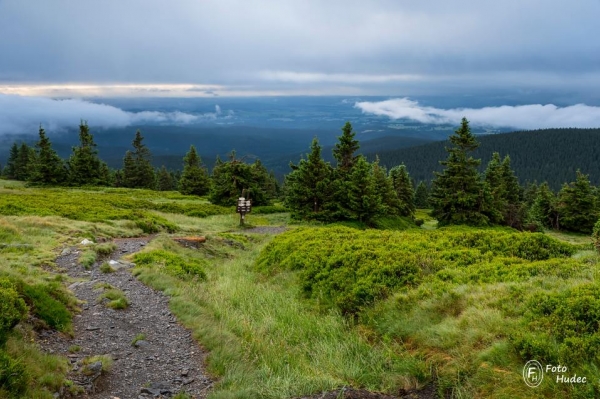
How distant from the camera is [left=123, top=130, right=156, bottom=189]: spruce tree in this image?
3123 inches

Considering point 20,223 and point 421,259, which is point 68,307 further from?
point 20,223

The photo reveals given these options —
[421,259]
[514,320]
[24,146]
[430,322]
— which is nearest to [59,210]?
[421,259]

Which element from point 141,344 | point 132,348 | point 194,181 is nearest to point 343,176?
point 141,344

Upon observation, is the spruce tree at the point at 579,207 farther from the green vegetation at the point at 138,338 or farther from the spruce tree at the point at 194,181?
the green vegetation at the point at 138,338

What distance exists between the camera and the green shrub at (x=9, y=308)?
6100 millimetres

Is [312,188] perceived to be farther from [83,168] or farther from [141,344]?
[83,168]

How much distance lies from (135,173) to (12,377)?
80.8m

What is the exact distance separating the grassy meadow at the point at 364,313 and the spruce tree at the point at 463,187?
2647 centimetres

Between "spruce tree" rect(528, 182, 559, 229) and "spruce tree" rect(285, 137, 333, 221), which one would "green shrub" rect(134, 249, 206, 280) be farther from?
"spruce tree" rect(528, 182, 559, 229)

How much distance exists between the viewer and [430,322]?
7.70m

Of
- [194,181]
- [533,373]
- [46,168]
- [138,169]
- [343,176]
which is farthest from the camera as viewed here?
[138,169]

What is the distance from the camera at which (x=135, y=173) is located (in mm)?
79625

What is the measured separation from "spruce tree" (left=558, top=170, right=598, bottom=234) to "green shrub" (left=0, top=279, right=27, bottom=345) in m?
60.6

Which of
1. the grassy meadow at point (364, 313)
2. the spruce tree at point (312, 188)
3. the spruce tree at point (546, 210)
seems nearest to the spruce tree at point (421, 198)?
the spruce tree at point (546, 210)
